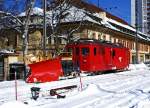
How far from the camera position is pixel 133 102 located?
1407 cm

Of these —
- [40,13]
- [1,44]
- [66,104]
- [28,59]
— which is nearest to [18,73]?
[28,59]

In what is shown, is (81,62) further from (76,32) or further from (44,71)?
(76,32)

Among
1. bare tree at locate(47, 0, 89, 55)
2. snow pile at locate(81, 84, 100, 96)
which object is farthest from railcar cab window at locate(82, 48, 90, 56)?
snow pile at locate(81, 84, 100, 96)

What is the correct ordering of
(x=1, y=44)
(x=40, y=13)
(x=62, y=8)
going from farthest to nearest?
1. (x=1, y=44)
2. (x=40, y=13)
3. (x=62, y=8)

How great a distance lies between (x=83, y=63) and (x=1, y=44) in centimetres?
2674

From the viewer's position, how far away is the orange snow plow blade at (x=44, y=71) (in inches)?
973

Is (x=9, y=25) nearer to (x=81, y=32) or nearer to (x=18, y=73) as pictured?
(x=18, y=73)

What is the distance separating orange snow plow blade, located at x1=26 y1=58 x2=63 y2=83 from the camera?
81.0ft

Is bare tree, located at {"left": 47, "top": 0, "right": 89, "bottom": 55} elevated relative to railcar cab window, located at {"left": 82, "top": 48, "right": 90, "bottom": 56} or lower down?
elevated

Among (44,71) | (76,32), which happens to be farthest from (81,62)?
(76,32)

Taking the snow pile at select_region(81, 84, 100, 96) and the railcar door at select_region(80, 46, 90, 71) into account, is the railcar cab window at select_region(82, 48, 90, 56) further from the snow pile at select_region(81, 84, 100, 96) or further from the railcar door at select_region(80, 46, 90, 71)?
the snow pile at select_region(81, 84, 100, 96)

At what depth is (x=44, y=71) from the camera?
82.4ft

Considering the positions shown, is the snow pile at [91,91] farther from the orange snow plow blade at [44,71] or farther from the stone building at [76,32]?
the stone building at [76,32]

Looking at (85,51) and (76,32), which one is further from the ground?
(76,32)
